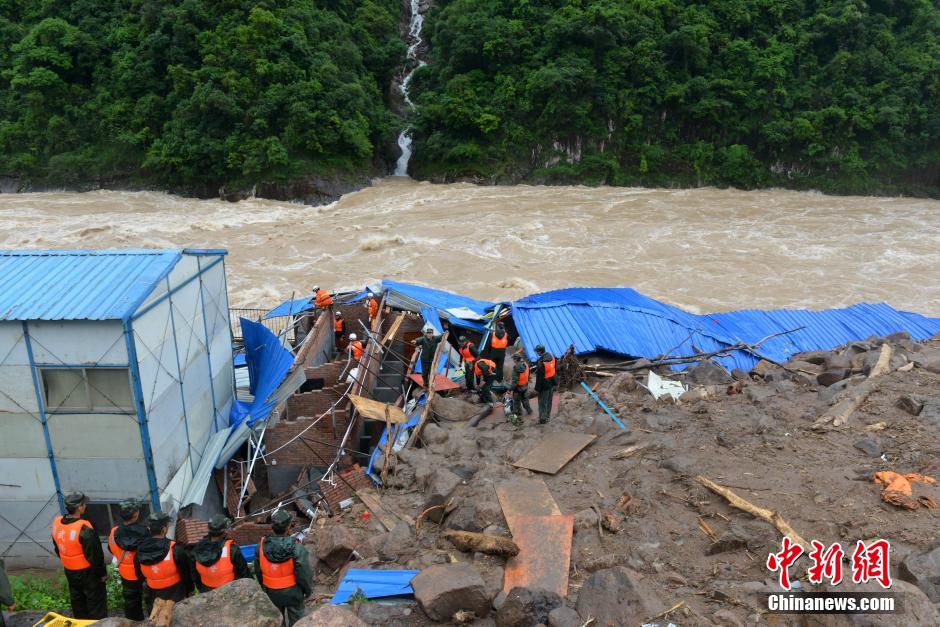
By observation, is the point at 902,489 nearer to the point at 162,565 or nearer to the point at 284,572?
Answer: the point at 284,572

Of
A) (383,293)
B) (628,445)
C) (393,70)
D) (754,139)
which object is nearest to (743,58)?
(754,139)

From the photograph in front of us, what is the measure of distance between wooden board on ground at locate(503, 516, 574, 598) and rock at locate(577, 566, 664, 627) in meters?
0.35

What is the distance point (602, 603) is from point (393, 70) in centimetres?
4157

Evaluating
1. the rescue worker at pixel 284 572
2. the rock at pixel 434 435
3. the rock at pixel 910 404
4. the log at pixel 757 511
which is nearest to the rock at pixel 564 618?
the rescue worker at pixel 284 572

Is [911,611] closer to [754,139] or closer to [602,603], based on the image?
[602,603]

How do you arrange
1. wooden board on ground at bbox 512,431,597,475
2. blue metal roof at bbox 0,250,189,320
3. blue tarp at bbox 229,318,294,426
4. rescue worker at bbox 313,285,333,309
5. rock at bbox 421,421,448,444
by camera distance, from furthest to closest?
rescue worker at bbox 313,285,333,309, blue tarp at bbox 229,318,294,426, rock at bbox 421,421,448,444, wooden board on ground at bbox 512,431,597,475, blue metal roof at bbox 0,250,189,320

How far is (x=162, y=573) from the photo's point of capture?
544 centimetres

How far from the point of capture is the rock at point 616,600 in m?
4.63

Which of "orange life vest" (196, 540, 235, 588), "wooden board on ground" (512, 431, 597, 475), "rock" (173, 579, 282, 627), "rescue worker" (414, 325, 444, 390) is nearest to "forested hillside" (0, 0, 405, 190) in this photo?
"rescue worker" (414, 325, 444, 390)

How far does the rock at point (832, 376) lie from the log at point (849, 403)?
0.36 meters

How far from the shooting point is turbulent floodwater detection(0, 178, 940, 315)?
2067 cm

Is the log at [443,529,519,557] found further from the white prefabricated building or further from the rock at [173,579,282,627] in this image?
the white prefabricated building

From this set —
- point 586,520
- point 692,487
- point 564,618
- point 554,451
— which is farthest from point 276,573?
point 692,487

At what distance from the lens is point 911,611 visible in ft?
14.0
